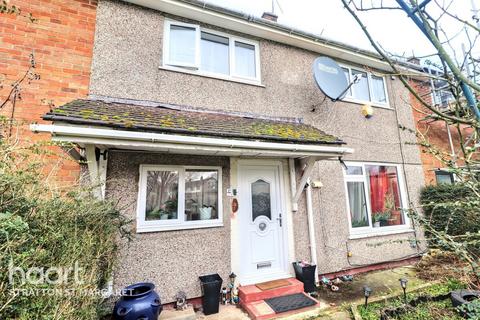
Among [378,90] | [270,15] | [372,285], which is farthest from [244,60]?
[372,285]

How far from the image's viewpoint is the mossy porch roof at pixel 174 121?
4469 mm

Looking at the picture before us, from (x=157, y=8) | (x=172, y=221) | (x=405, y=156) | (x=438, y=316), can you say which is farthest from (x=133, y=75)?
(x=405, y=156)

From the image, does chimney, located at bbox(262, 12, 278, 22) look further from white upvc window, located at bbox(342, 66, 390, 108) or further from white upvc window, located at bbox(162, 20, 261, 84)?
white upvc window, located at bbox(342, 66, 390, 108)

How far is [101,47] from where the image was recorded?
6.02m

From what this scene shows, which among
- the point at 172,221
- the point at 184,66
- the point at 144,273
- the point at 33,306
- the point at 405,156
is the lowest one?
the point at 144,273

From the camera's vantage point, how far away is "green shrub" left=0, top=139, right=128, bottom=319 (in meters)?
2.06

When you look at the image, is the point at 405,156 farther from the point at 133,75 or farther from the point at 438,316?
the point at 133,75

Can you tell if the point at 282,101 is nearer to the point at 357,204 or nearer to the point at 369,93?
the point at 369,93

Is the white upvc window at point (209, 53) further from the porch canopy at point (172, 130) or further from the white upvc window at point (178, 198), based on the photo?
the white upvc window at point (178, 198)

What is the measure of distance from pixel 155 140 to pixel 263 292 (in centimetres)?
457

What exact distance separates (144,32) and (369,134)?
850 centimetres

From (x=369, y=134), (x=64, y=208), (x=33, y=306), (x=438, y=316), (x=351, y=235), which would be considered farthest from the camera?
(x=369, y=134)

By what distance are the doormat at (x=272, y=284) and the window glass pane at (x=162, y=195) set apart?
116 inches

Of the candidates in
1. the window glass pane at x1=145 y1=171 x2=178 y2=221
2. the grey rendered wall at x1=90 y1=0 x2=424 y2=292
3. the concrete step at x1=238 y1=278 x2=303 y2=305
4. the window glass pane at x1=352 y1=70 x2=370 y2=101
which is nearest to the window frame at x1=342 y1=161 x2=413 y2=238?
the grey rendered wall at x1=90 y1=0 x2=424 y2=292
